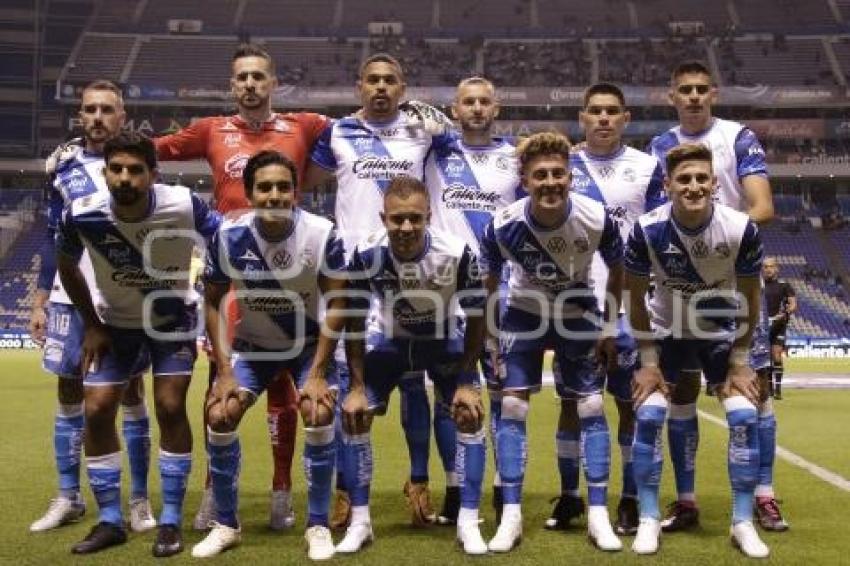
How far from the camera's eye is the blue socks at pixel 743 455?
15.5 ft

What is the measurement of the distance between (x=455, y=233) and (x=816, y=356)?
2555cm

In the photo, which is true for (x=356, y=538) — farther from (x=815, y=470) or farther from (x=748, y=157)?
(x=815, y=470)

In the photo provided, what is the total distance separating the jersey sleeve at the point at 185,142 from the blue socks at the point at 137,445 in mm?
1633

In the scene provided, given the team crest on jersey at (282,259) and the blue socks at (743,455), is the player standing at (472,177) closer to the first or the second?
the team crest on jersey at (282,259)

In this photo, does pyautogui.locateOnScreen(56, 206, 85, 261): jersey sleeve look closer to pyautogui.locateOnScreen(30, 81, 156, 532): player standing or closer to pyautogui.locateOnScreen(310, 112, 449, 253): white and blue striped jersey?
pyautogui.locateOnScreen(30, 81, 156, 532): player standing

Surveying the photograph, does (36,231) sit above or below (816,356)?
above

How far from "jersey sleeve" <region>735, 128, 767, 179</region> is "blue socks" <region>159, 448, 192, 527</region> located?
380 cm

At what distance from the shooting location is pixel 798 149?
136 feet

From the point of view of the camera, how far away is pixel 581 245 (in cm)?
490

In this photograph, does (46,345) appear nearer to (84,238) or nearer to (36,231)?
(84,238)

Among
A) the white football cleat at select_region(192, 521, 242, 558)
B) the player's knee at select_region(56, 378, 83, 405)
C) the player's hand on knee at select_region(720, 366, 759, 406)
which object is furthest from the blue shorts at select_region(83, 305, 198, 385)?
the player's hand on knee at select_region(720, 366, 759, 406)

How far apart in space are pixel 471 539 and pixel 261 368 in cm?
146

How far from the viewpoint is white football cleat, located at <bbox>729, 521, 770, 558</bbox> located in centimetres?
446

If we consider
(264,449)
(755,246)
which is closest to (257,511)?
(264,449)
